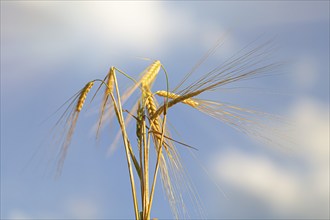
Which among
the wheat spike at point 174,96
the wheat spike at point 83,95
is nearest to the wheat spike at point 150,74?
the wheat spike at point 174,96

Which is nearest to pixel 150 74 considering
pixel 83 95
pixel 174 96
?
pixel 174 96

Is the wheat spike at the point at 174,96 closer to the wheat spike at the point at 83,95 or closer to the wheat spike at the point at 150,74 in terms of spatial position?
the wheat spike at the point at 150,74

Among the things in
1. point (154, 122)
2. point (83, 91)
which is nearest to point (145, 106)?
point (154, 122)

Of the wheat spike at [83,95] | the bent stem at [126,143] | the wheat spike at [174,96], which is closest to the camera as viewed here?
the bent stem at [126,143]

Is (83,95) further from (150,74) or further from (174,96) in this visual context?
(174,96)

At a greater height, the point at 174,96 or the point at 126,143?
the point at 174,96

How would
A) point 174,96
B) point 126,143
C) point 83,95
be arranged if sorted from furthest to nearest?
1. point 83,95
2. point 174,96
3. point 126,143

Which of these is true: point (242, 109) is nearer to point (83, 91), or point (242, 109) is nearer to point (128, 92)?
point (128, 92)

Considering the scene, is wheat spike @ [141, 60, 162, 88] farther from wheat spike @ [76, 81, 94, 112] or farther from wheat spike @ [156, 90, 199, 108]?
wheat spike @ [76, 81, 94, 112]

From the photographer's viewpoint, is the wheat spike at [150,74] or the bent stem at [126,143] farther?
the wheat spike at [150,74]

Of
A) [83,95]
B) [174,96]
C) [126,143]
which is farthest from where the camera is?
[83,95]

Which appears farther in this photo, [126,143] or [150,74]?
[150,74]

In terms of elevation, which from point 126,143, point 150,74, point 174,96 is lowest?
point 126,143

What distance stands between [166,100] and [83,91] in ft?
1.31
